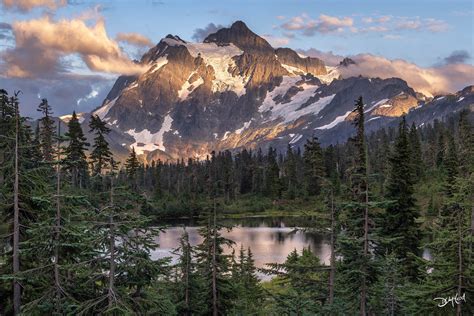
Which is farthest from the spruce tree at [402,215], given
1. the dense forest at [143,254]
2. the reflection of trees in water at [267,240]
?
the reflection of trees in water at [267,240]

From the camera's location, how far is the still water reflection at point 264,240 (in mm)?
80375

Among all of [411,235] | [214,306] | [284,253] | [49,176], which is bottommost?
[284,253]

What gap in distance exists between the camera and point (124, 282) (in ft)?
63.9

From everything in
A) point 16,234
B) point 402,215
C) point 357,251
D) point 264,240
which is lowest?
point 264,240

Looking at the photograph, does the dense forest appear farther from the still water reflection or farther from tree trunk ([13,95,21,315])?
the still water reflection

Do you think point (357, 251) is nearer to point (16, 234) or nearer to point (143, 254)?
point (143, 254)

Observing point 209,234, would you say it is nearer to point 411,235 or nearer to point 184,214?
point 411,235

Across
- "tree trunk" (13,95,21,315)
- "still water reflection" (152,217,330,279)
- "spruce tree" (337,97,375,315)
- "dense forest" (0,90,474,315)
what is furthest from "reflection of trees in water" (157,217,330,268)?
"tree trunk" (13,95,21,315)

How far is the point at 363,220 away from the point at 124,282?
10.8 meters

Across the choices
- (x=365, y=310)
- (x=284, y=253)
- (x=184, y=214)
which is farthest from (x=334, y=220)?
(x=184, y=214)

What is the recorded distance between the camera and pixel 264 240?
102m

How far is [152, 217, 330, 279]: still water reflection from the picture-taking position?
3164 inches

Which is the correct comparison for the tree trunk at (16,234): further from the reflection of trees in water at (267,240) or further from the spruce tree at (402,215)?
the reflection of trees in water at (267,240)

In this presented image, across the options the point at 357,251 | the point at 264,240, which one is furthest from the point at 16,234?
the point at 264,240
